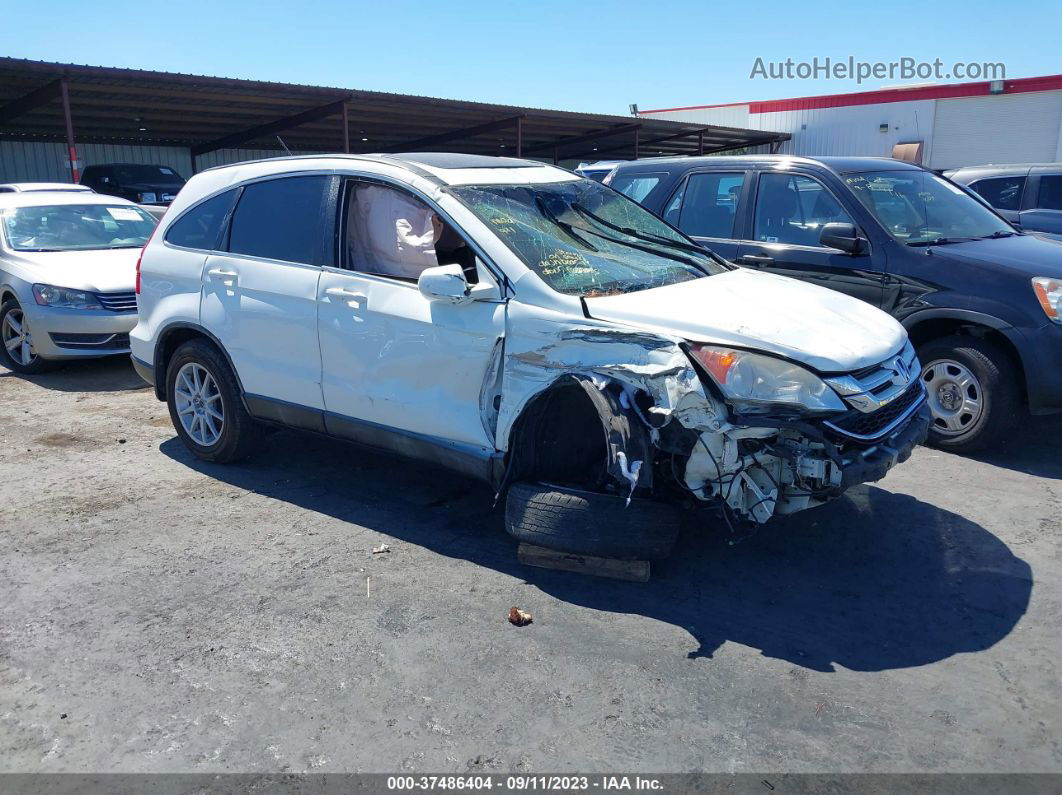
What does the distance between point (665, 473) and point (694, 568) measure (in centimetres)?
55

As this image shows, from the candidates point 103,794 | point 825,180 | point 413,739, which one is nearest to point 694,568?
point 413,739

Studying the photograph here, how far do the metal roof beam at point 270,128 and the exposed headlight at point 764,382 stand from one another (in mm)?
17408

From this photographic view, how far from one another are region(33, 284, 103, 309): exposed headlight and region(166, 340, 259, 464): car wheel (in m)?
2.92

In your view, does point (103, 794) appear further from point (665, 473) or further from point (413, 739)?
point (665, 473)

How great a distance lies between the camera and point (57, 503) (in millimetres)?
5121

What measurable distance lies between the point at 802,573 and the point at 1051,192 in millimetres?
8582

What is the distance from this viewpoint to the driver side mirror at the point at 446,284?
13.6ft

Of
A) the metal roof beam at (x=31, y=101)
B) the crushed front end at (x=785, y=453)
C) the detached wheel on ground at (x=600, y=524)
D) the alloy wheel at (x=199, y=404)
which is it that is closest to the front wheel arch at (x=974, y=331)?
the crushed front end at (x=785, y=453)

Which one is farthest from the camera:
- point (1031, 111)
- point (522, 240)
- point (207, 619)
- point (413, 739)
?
point (1031, 111)

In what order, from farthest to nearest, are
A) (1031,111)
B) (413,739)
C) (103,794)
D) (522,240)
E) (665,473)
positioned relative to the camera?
(1031,111), (522,240), (665,473), (413,739), (103,794)

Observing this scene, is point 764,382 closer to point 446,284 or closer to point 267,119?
point 446,284

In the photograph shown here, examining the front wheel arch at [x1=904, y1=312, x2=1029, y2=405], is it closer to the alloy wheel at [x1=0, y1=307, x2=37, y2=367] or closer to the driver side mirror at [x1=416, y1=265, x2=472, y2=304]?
the driver side mirror at [x1=416, y1=265, x2=472, y2=304]

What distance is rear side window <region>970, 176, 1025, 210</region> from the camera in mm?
10609

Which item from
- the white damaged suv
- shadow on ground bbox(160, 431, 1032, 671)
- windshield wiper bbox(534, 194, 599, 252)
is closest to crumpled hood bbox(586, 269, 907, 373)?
the white damaged suv
